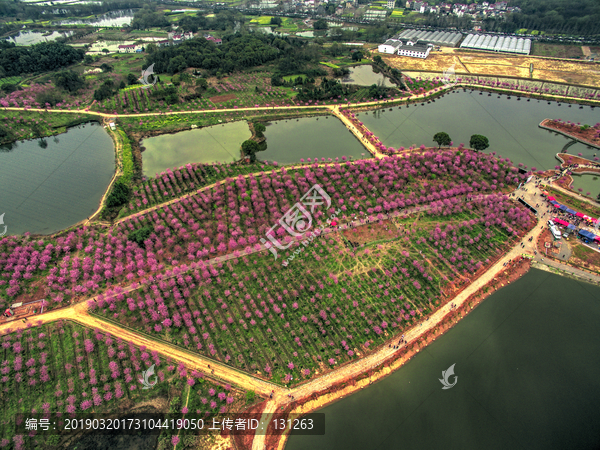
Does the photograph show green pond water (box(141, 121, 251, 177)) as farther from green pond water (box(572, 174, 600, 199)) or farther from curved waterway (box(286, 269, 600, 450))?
green pond water (box(572, 174, 600, 199))

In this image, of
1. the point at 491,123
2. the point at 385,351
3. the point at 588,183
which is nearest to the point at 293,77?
the point at 491,123

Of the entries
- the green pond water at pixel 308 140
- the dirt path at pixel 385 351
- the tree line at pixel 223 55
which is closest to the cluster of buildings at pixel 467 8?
the tree line at pixel 223 55

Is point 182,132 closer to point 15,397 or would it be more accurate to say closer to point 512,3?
point 15,397

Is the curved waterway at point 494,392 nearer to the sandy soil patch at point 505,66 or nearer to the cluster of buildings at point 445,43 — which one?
the sandy soil patch at point 505,66

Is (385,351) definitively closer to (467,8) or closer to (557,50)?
(557,50)

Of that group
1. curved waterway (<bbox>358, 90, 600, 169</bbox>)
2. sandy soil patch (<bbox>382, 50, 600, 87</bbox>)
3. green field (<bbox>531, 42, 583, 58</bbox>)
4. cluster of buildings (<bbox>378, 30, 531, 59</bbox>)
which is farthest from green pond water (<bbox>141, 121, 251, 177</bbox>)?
green field (<bbox>531, 42, 583, 58</bbox>)
